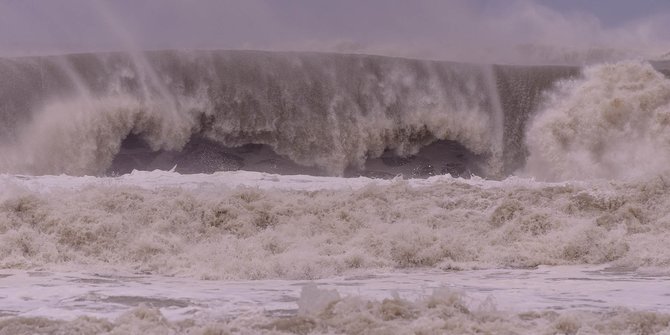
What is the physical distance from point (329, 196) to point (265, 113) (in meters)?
5.31

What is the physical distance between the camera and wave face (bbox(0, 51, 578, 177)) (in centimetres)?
1514

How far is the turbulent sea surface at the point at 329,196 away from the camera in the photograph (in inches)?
258

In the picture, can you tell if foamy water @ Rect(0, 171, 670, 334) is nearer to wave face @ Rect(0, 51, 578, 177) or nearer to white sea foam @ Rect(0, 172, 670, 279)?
white sea foam @ Rect(0, 172, 670, 279)

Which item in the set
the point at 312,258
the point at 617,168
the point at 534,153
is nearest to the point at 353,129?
the point at 534,153

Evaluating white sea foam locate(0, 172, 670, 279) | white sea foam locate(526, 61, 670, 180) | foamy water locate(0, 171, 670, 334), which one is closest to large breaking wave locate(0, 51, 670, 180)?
white sea foam locate(526, 61, 670, 180)

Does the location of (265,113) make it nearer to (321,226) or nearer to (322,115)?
(322,115)

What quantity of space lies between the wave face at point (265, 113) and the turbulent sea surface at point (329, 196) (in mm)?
35

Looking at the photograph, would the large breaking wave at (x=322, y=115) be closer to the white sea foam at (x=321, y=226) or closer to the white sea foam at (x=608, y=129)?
the white sea foam at (x=608, y=129)

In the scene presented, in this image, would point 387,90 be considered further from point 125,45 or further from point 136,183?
point 136,183

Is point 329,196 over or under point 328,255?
over

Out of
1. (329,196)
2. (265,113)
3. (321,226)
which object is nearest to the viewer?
(321,226)

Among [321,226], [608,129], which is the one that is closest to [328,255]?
[321,226]

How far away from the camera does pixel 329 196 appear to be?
11.2 meters

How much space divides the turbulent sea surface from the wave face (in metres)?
0.04
